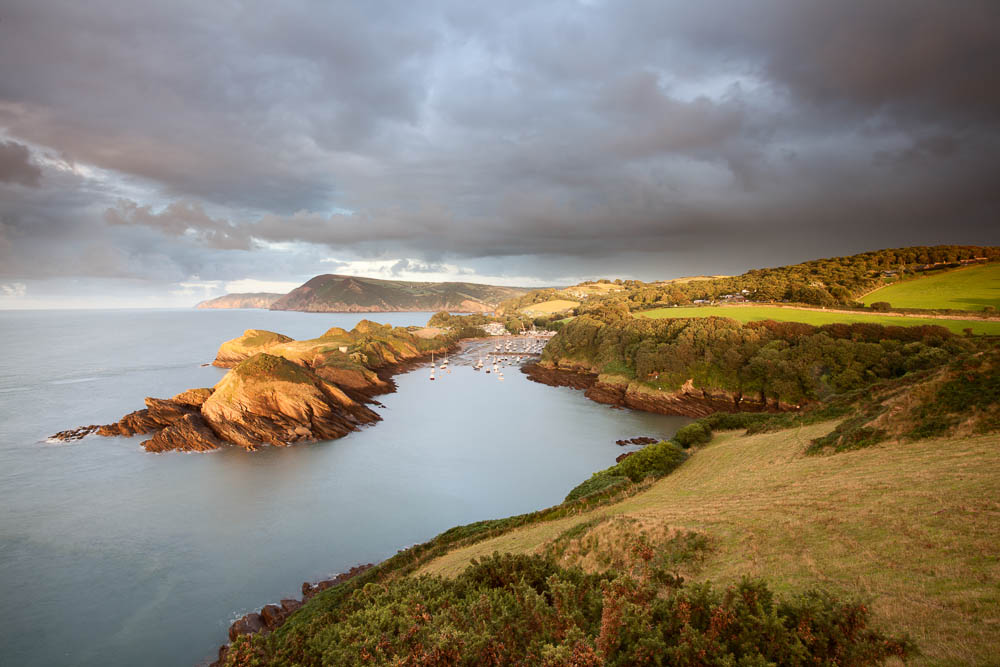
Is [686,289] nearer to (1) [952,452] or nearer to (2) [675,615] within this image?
(1) [952,452]

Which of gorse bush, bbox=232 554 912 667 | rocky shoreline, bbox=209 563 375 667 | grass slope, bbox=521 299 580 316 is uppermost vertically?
grass slope, bbox=521 299 580 316

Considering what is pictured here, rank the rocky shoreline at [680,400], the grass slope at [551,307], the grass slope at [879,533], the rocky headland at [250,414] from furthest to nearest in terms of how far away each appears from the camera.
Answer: the grass slope at [551,307] < the rocky shoreline at [680,400] < the rocky headland at [250,414] < the grass slope at [879,533]

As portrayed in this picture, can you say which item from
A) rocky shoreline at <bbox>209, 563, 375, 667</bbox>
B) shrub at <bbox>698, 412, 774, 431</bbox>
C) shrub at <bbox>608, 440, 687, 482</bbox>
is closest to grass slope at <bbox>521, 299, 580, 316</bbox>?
shrub at <bbox>698, 412, 774, 431</bbox>

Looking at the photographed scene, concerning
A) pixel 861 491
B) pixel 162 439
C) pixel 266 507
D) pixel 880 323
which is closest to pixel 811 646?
pixel 861 491

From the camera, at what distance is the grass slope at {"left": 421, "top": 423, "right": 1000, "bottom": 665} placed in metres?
5.01

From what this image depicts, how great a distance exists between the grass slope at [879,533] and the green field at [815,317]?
127 feet

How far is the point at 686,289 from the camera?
91.8 metres

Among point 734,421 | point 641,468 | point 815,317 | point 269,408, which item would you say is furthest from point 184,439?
point 815,317

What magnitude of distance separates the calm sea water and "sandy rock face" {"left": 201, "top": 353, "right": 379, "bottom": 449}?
1.74 metres

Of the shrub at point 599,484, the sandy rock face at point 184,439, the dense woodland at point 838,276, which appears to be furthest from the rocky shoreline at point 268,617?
the dense woodland at point 838,276

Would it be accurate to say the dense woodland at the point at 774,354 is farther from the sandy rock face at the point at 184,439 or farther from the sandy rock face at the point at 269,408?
the sandy rock face at the point at 184,439

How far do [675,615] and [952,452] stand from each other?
990 cm

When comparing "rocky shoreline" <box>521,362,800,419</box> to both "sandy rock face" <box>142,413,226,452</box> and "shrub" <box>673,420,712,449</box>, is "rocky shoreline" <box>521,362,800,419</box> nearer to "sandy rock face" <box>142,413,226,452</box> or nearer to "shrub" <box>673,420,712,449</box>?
"shrub" <box>673,420,712,449</box>

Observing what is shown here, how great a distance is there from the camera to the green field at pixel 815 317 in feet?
119
